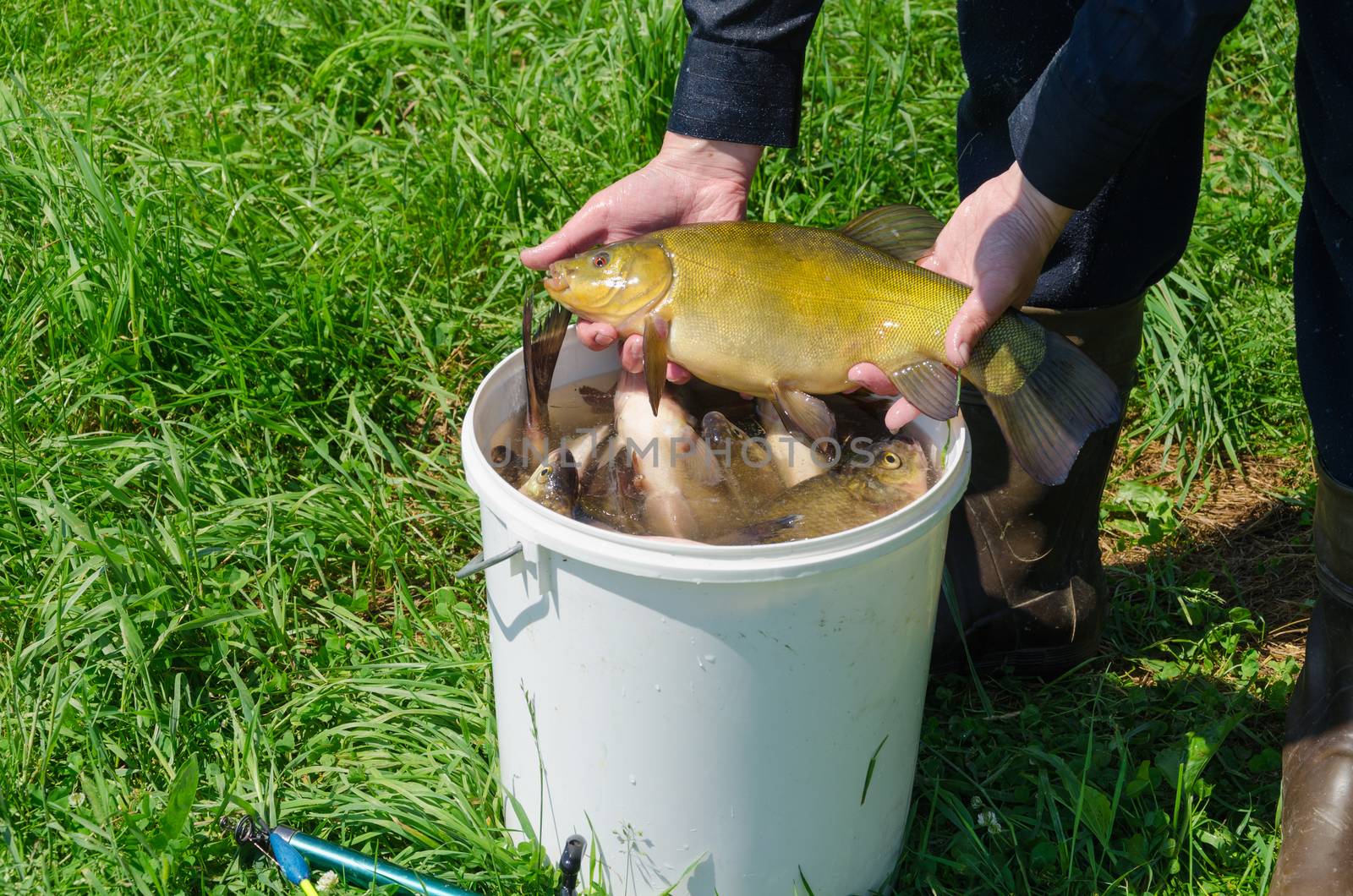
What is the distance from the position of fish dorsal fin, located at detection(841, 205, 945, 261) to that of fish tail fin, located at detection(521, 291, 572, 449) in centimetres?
52

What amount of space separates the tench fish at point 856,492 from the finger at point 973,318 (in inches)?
7.8

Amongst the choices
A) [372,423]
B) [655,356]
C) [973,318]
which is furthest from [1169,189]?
[372,423]

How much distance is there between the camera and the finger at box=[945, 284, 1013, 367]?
1978mm

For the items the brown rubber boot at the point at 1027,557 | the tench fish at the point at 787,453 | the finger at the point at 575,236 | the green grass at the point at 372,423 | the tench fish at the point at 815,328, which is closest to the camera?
the tench fish at the point at 815,328

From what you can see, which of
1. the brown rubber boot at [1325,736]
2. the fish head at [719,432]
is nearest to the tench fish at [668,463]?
the fish head at [719,432]

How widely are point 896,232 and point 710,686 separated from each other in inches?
34.7

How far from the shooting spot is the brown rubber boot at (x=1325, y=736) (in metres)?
2.11

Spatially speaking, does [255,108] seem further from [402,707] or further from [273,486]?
[402,707]

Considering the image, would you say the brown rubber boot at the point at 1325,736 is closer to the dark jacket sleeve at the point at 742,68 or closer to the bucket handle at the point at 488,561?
the dark jacket sleeve at the point at 742,68

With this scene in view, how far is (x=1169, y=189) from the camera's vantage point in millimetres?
2400

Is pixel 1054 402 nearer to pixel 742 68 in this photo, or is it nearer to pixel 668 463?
pixel 668 463

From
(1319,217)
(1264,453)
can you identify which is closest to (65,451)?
(1319,217)

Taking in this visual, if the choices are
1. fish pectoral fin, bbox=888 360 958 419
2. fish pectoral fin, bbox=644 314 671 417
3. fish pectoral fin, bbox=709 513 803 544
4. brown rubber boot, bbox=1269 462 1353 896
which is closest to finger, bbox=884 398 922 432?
fish pectoral fin, bbox=888 360 958 419

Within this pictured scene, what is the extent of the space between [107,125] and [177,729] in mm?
2157
